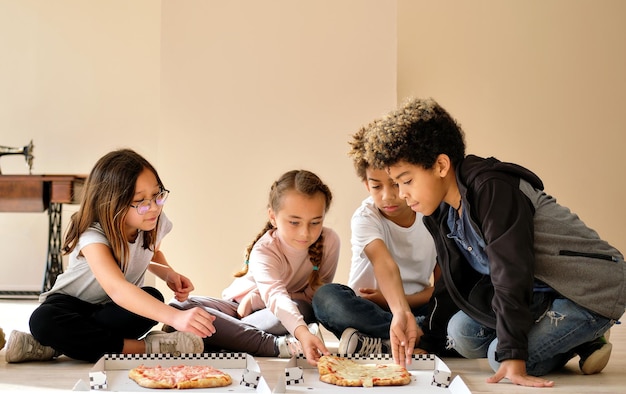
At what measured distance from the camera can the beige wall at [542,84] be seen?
16.3 feet

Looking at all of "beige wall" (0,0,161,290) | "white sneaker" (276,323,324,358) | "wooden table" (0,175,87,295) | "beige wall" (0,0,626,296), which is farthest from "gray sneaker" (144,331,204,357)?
"beige wall" (0,0,161,290)

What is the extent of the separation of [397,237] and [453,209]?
49 centimetres

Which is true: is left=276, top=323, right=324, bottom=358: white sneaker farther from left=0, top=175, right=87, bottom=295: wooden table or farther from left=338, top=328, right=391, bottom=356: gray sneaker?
left=0, top=175, right=87, bottom=295: wooden table

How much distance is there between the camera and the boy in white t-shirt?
224cm

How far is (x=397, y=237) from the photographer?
2.48 m

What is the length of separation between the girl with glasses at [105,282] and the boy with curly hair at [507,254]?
0.67 m

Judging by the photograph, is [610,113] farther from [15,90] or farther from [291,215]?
[15,90]

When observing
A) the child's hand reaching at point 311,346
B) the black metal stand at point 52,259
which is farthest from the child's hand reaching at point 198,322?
the black metal stand at point 52,259

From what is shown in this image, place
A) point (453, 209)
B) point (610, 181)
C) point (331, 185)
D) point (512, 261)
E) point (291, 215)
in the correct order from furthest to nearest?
point (610, 181)
point (331, 185)
point (291, 215)
point (453, 209)
point (512, 261)

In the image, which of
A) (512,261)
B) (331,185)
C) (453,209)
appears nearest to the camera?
(512,261)

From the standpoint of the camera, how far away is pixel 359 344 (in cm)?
221

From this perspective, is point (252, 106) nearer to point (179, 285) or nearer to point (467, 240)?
point (179, 285)

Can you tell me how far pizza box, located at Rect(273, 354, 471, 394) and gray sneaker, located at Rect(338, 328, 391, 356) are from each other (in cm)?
25

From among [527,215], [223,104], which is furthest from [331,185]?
[527,215]
